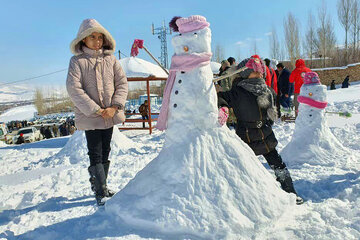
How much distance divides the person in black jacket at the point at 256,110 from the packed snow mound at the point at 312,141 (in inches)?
50.8

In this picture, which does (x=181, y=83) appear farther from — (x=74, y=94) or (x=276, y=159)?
(x=276, y=159)

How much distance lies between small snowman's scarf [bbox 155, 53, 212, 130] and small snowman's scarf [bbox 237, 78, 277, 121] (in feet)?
1.72

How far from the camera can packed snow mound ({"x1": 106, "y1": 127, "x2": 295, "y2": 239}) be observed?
1.79 metres

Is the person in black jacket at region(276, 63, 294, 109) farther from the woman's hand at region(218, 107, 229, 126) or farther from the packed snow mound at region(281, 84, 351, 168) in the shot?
the woman's hand at region(218, 107, 229, 126)

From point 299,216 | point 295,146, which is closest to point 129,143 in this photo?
point 295,146

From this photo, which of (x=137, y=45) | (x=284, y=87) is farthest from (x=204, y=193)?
(x=284, y=87)

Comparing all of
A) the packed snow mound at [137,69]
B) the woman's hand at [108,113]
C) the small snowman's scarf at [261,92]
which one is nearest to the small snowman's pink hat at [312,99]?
the small snowman's scarf at [261,92]

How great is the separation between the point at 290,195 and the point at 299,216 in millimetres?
184

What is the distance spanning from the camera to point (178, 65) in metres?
2.23

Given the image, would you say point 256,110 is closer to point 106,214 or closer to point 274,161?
point 274,161

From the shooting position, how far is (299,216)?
217 cm

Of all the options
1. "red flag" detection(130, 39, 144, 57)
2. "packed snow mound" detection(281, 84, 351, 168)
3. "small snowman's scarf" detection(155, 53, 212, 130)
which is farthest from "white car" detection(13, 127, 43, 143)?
"small snowman's scarf" detection(155, 53, 212, 130)

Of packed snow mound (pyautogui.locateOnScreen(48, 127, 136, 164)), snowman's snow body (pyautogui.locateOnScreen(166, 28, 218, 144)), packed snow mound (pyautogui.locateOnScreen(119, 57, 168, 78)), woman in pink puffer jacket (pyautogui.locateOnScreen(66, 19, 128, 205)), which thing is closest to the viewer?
snowman's snow body (pyautogui.locateOnScreen(166, 28, 218, 144))

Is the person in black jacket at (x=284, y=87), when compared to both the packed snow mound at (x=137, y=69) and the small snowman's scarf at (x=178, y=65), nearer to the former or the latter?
the packed snow mound at (x=137, y=69)
